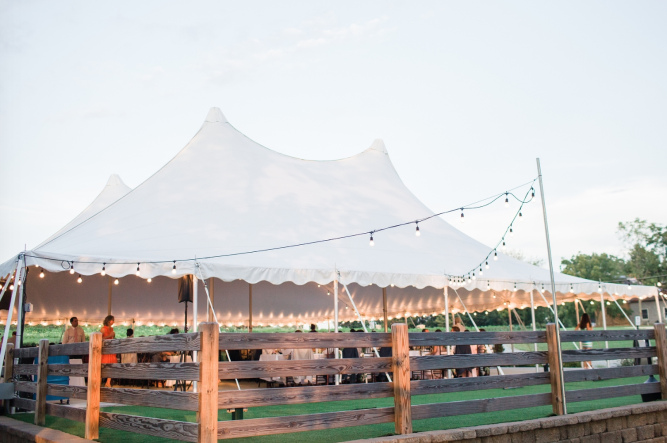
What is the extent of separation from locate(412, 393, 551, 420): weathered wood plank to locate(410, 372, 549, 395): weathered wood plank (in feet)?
0.41

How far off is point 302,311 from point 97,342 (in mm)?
13941

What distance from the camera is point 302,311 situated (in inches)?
755

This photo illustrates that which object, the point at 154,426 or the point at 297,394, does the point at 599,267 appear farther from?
the point at 154,426

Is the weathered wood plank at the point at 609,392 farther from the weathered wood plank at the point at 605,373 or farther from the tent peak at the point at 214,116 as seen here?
the tent peak at the point at 214,116

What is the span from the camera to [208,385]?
3.92 meters

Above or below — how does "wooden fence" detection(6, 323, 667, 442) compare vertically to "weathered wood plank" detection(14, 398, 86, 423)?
above

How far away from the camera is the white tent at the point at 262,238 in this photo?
9.76 m

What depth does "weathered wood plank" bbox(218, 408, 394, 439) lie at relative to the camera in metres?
4.08

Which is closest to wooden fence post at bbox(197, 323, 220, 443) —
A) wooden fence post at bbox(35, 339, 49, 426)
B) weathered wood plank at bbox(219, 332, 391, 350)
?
weathered wood plank at bbox(219, 332, 391, 350)

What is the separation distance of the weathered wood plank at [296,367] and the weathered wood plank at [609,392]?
2445 millimetres

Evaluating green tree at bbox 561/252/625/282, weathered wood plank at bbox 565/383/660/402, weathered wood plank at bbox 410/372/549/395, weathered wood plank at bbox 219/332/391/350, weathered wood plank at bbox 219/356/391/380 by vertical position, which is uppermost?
green tree at bbox 561/252/625/282

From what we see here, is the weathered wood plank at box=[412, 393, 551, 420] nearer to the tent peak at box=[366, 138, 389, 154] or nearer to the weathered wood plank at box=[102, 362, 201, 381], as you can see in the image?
the weathered wood plank at box=[102, 362, 201, 381]

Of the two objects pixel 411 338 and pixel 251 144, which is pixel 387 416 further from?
pixel 251 144

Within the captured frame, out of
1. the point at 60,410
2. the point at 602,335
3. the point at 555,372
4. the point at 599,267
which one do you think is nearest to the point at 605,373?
the point at 602,335
